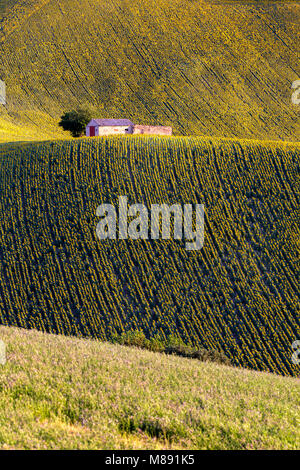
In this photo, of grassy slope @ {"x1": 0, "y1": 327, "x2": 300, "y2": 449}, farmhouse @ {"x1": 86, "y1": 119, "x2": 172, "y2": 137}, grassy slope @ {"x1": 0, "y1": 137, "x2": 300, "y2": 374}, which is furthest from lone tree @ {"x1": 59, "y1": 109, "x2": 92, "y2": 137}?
grassy slope @ {"x1": 0, "y1": 327, "x2": 300, "y2": 449}

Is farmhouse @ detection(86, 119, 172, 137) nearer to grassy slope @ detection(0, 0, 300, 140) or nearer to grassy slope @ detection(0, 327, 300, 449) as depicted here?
grassy slope @ detection(0, 0, 300, 140)

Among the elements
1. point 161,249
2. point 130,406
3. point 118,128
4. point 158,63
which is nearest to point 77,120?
point 118,128

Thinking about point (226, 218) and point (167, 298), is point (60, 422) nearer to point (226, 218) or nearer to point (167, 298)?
point (167, 298)

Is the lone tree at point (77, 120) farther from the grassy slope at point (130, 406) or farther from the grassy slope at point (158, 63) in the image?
the grassy slope at point (130, 406)

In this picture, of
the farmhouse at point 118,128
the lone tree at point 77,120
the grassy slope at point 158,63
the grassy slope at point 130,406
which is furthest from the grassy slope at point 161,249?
the grassy slope at point 158,63

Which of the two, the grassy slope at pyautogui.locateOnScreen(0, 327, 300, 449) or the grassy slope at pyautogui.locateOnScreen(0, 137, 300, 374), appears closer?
the grassy slope at pyautogui.locateOnScreen(0, 327, 300, 449)

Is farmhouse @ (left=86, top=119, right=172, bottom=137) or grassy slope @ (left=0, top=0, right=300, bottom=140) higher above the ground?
grassy slope @ (left=0, top=0, right=300, bottom=140)

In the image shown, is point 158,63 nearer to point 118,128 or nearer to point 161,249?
point 118,128

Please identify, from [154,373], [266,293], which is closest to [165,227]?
[266,293]

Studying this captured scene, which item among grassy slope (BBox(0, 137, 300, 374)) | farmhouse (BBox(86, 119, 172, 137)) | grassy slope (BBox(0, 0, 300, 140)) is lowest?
grassy slope (BBox(0, 137, 300, 374))
